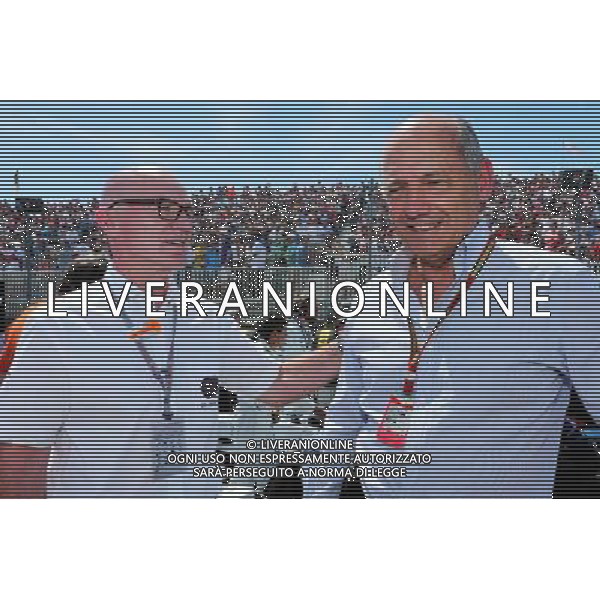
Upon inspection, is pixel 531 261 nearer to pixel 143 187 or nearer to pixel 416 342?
pixel 416 342

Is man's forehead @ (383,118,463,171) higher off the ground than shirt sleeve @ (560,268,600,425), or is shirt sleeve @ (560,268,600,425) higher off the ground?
man's forehead @ (383,118,463,171)

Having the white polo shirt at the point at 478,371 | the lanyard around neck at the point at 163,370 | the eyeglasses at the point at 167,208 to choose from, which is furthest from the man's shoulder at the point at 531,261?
the lanyard around neck at the point at 163,370

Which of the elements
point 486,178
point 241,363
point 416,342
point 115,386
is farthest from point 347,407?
point 486,178

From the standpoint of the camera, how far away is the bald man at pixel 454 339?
37.8ft

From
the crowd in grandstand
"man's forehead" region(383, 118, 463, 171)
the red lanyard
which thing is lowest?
the red lanyard

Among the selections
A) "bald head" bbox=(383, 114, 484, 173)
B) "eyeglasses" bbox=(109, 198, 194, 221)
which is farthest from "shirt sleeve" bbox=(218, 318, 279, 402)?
"bald head" bbox=(383, 114, 484, 173)

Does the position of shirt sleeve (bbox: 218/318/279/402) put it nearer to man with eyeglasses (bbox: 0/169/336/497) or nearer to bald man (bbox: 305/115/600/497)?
man with eyeglasses (bbox: 0/169/336/497)

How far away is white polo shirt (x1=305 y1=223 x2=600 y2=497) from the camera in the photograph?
1151 cm

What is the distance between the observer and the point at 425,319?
454 inches

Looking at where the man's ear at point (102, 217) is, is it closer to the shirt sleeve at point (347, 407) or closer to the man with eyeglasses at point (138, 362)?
the man with eyeglasses at point (138, 362)

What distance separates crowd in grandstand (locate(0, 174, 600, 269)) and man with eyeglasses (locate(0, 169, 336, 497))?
0.19 m

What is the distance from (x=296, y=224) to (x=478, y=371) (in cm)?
157

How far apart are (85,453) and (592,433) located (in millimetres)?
3437

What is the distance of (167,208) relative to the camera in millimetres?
11531
